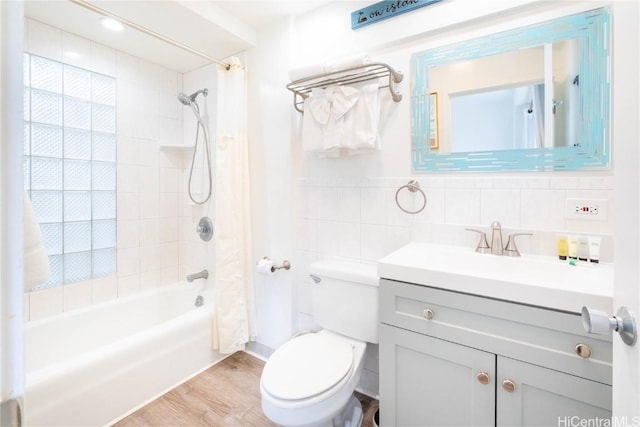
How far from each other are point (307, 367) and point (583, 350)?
988mm

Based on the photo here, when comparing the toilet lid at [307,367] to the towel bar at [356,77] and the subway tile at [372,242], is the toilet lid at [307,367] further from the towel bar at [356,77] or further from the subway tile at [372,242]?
the towel bar at [356,77]

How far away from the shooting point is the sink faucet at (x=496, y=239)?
1323mm

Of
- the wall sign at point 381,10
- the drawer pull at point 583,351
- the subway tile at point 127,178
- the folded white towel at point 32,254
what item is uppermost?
the wall sign at point 381,10

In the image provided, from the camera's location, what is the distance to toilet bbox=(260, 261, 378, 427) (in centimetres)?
116

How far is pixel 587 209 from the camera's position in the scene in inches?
47.1

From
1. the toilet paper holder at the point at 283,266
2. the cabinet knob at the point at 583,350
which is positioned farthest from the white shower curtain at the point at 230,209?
the cabinet knob at the point at 583,350

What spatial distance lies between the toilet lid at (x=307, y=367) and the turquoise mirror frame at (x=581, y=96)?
1032 mm

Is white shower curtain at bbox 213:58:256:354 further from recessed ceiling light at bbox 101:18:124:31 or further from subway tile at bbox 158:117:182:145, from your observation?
subway tile at bbox 158:117:182:145

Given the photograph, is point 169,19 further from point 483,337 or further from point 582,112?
point 483,337

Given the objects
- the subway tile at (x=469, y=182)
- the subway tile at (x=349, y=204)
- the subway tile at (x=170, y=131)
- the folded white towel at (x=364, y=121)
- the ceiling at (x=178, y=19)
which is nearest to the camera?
the subway tile at (x=469, y=182)

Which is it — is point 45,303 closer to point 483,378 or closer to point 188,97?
point 188,97

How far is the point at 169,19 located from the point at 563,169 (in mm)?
2181

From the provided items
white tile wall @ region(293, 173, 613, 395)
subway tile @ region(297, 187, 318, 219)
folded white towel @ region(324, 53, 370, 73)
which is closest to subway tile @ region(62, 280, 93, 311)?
white tile wall @ region(293, 173, 613, 395)

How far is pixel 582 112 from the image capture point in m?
1.19
